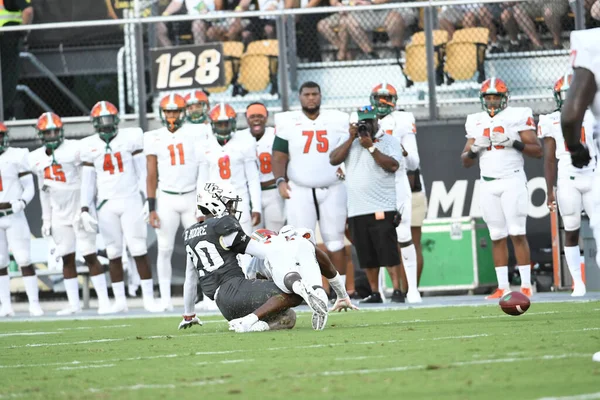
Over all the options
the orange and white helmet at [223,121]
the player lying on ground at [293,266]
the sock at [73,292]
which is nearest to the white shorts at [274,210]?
the orange and white helmet at [223,121]

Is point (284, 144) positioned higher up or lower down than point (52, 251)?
higher up

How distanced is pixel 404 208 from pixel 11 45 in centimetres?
664

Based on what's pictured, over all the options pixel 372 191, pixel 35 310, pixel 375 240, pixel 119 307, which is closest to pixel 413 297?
pixel 375 240

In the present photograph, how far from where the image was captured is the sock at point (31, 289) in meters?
14.0

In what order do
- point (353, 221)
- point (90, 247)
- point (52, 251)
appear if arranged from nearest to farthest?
point (353, 221) → point (90, 247) → point (52, 251)

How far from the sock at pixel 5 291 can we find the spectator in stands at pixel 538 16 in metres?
7.26

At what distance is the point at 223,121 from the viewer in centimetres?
1307

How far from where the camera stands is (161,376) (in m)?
5.62

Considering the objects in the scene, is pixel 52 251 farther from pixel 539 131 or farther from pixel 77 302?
pixel 539 131

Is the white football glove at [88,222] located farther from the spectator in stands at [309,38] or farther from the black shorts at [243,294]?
the black shorts at [243,294]

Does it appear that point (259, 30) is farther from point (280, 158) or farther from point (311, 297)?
point (311, 297)

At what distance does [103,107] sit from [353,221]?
3.71m

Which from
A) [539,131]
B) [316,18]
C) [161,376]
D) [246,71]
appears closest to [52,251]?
[246,71]

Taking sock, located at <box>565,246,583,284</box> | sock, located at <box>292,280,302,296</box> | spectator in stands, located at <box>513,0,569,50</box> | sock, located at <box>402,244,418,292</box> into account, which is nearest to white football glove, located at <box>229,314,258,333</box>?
sock, located at <box>292,280,302,296</box>
